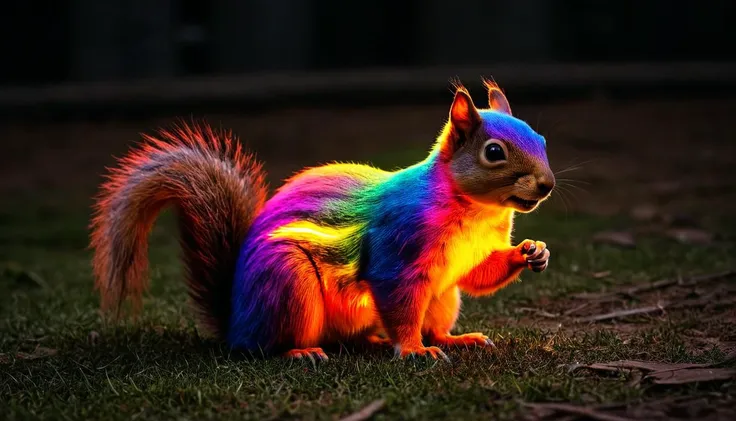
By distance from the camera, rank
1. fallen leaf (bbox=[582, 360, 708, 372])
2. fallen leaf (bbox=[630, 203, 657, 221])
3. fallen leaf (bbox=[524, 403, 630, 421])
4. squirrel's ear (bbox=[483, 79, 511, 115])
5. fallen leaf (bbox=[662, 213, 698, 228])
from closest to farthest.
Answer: fallen leaf (bbox=[524, 403, 630, 421]), fallen leaf (bbox=[582, 360, 708, 372]), squirrel's ear (bbox=[483, 79, 511, 115]), fallen leaf (bbox=[662, 213, 698, 228]), fallen leaf (bbox=[630, 203, 657, 221])

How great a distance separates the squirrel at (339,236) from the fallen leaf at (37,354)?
33 cm

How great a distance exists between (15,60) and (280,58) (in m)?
2.86

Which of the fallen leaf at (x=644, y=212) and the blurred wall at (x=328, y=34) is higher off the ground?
the blurred wall at (x=328, y=34)

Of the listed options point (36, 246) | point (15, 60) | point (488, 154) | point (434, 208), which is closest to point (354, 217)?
point (434, 208)

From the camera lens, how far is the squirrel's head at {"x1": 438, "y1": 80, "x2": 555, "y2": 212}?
3426 millimetres

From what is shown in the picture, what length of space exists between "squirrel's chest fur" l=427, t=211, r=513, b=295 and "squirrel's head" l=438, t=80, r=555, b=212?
12 cm

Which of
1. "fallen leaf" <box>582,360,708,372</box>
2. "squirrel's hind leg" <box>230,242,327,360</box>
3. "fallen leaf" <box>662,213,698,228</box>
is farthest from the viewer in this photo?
"fallen leaf" <box>662,213,698,228</box>

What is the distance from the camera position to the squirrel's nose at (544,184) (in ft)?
11.1

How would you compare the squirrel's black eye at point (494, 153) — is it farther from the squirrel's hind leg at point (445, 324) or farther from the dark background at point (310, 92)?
the dark background at point (310, 92)

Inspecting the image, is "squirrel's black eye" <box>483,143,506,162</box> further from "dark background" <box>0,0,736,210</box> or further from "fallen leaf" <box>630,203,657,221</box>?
"dark background" <box>0,0,736,210</box>

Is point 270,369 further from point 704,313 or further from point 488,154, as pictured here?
point 704,313

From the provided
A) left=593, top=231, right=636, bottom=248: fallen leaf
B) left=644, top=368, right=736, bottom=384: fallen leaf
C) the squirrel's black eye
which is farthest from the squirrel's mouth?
left=593, top=231, right=636, bottom=248: fallen leaf

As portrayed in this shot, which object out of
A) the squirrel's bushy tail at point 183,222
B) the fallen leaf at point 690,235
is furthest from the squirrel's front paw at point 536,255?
the fallen leaf at point 690,235

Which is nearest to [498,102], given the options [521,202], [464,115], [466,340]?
[464,115]
